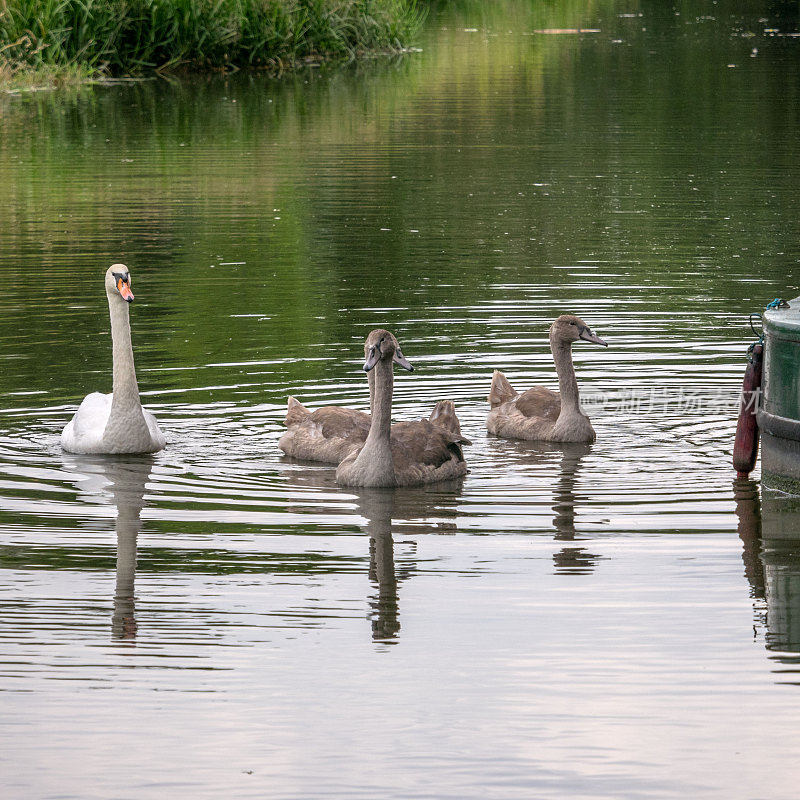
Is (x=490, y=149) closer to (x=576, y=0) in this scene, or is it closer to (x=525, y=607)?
(x=525, y=607)

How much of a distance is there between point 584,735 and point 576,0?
6906 centimetres

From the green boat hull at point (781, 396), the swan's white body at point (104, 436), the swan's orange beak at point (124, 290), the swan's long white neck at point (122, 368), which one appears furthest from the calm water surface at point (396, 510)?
the swan's orange beak at point (124, 290)

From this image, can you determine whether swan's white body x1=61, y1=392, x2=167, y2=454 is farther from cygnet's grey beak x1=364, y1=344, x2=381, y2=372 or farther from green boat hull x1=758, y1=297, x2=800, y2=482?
green boat hull x1=758, y1=297, x2=800, y2=482

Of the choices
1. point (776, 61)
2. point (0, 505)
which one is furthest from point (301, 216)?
point (776, 61)

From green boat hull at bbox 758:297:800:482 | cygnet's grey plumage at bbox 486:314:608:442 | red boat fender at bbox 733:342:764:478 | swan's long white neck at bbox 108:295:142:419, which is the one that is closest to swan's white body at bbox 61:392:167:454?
swan's long white neck at bbox 108:295:142:419

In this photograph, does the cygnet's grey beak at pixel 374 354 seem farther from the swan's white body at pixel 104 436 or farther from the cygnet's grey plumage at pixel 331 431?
the swan's white body at pixel 104 436

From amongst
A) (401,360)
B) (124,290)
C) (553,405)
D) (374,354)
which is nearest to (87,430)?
(124,290)

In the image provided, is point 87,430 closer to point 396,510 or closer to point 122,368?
point 122,368

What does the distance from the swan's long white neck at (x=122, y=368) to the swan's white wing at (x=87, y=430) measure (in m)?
0.14

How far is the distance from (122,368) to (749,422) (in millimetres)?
4025

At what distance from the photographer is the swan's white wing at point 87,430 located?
11.3 m

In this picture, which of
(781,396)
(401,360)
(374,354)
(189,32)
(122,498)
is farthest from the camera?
(189,32)

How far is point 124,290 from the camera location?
11.5 m

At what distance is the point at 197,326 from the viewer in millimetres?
15961
